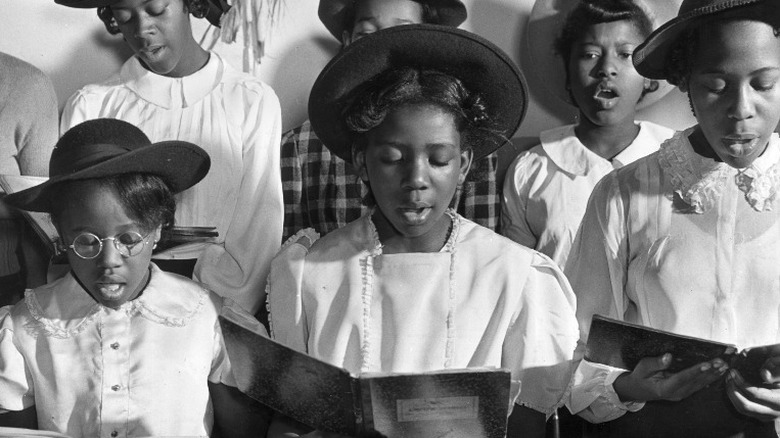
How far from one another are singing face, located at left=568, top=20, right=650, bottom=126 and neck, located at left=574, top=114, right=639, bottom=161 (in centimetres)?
3

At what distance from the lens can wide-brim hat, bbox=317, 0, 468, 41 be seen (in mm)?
3273

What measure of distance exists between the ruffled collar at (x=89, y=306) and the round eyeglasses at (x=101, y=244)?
0.12 metres

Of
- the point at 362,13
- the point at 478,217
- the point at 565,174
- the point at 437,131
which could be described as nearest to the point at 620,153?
the point at 565,174

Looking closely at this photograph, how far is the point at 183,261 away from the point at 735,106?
155 centimetres

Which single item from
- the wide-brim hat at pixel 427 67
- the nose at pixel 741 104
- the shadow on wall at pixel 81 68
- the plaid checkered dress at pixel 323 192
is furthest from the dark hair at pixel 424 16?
the nose at pixel 741 104

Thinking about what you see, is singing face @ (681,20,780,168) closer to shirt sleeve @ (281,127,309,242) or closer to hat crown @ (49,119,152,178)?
hat crown @ (49,119,152,178)

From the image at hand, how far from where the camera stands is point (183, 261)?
283 centimetres

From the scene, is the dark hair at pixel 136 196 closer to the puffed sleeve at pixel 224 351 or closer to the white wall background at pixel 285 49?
the puffed sleeve at pixel 224 351

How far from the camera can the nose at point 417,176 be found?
2016mm

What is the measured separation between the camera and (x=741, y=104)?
209 cm

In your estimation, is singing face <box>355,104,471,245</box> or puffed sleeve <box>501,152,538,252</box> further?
puffed sleeve <box>501,152,538,252</box>

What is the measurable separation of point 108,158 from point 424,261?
727mm

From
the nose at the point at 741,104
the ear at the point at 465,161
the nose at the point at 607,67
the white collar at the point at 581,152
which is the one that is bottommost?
the ear at the point at 465,161

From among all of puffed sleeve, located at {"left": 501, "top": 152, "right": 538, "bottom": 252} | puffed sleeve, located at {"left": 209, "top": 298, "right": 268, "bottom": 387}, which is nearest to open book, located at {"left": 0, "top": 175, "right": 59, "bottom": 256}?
puffed sleeve, located at {"left": 209, "top": 298, "right": 268, "bottom": 387}
